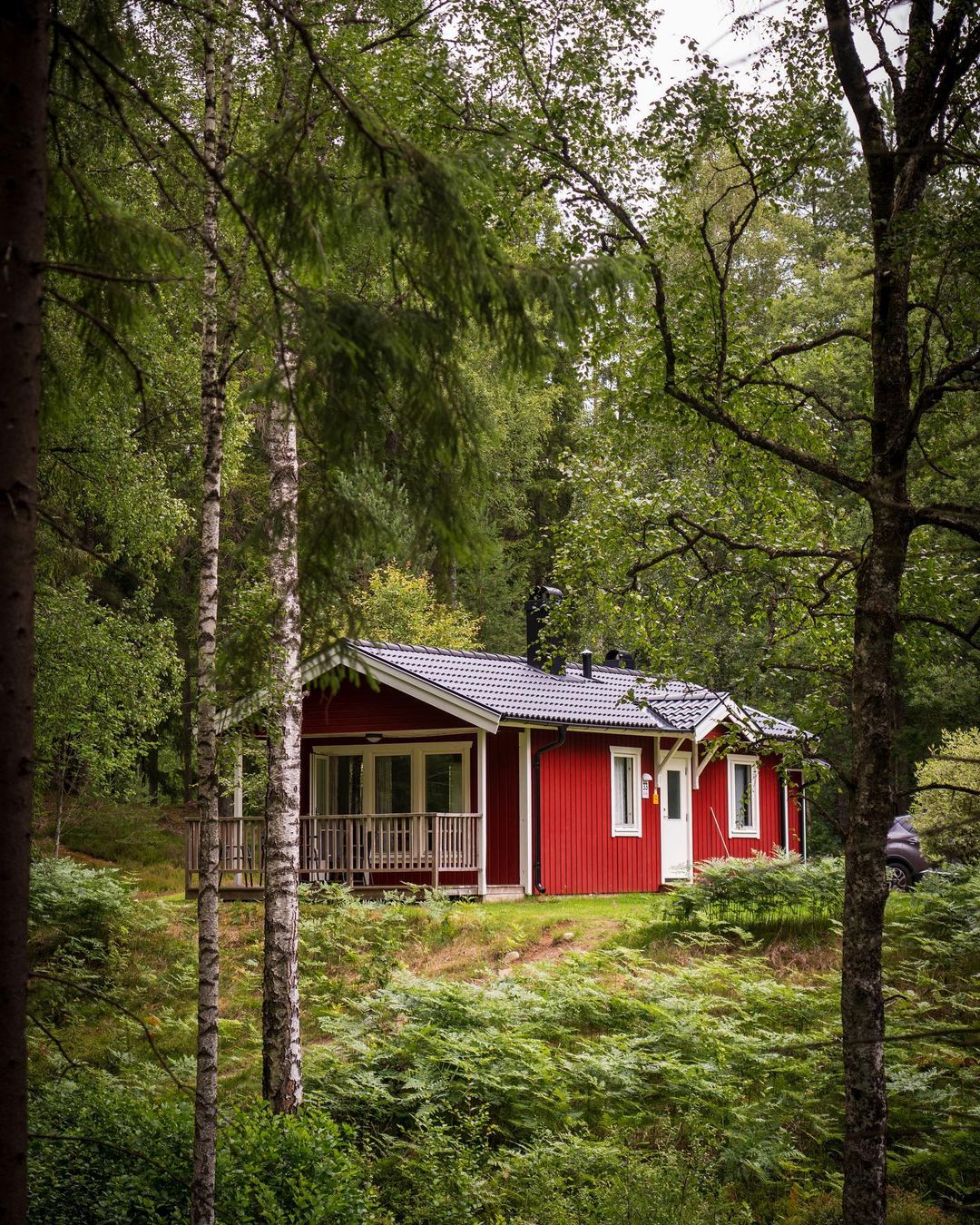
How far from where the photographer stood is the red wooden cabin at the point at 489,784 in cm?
1939

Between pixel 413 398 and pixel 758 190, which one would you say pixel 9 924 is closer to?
pixel 413 398

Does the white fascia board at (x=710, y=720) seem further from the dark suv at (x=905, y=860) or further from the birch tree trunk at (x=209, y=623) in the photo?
the birch tree trunk at (x=209, y=623)

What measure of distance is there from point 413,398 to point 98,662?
11830 mm

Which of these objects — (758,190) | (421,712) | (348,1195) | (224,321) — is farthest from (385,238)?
(421,712)

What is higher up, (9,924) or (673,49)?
(673,49)

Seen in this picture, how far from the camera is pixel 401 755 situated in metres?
21.2

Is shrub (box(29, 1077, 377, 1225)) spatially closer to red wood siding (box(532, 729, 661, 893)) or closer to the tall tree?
the tall tree

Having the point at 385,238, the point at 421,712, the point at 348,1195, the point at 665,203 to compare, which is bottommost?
the point at 348,1195

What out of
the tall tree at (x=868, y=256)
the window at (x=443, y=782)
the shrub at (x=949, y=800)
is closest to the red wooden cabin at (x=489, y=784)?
the window at (x=443, y=782)

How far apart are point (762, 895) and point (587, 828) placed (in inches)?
270

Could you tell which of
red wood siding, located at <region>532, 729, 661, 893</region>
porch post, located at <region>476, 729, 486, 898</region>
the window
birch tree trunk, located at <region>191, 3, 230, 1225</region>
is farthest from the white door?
birch tree trunk, located at <region>191, 3, 230, 1225</region>

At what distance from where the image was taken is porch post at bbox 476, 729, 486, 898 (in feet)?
63.8

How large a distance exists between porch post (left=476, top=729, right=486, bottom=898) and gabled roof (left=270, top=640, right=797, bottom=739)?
593mm

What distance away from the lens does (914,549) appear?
28.8ft
